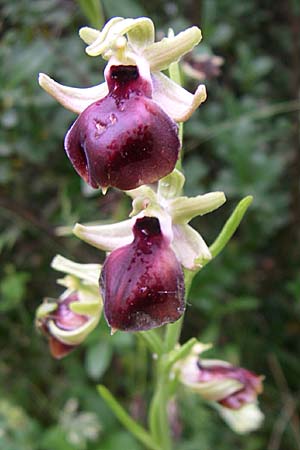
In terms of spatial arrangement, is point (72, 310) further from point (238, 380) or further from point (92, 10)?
point (92, 10)

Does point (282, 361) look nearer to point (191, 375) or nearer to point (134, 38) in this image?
point (191, 375)

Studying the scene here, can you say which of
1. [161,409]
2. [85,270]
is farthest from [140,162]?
[161,409]

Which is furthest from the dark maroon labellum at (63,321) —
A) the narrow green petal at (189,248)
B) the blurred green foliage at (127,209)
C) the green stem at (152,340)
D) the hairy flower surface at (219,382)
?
the blurred green foliage at (127,209)

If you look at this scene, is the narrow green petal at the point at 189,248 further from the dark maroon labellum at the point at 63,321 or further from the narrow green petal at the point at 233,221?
the dark maroon labellum at the point at 63,321

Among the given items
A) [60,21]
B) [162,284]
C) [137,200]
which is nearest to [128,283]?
[162,284]

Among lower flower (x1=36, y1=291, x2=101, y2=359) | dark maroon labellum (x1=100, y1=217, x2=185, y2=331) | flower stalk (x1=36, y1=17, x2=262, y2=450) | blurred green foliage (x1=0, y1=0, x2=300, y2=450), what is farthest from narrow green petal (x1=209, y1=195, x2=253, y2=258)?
blurred green foliage (x1=0, y1=0, x2=300, y2=450)

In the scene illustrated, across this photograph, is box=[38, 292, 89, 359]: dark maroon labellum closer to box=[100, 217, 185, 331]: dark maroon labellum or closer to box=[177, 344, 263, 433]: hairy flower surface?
box=[177, 344, 263, 433]: hairy flower surface
